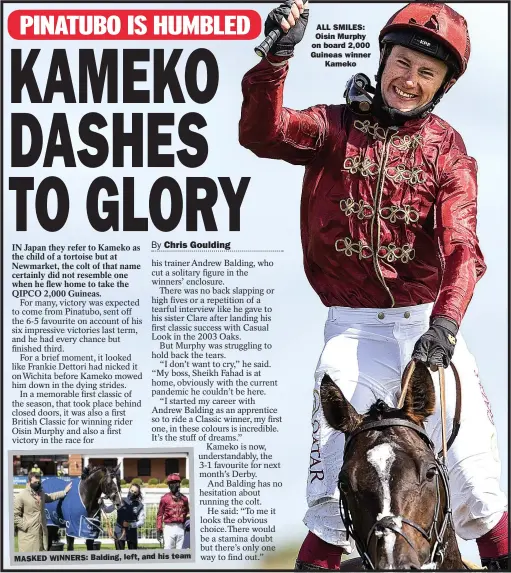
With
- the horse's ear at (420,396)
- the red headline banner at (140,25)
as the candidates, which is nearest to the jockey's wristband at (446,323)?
the horse's ear at (420,396)

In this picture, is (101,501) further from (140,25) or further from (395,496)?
(140,25)

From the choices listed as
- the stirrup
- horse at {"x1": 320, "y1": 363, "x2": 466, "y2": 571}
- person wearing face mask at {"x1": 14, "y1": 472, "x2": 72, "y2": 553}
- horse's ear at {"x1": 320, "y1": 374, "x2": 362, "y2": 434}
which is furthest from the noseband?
Result: person wearing face mask at {"x1": 14, "y1": 472, "x2": 72, "y2": 553}

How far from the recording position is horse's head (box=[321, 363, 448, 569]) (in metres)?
5.10

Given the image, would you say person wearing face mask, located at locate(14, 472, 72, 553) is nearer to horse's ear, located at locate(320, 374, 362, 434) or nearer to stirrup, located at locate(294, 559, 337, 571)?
stirrup, located at locate(294, 559, 337, 571)

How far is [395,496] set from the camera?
5.14 m

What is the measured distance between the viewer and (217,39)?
24.9ft

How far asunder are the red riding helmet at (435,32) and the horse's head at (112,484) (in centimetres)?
330

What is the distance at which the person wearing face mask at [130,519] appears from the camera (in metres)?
7.36

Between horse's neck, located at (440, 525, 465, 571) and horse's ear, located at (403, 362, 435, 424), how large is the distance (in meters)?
0.58

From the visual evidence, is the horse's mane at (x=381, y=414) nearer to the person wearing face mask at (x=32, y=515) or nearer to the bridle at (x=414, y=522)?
the bridle at (x=414, y=522)

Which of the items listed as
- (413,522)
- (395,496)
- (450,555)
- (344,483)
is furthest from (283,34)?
(450,555)

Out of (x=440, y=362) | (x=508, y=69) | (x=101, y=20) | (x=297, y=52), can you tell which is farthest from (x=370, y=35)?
(x=440, y=362)

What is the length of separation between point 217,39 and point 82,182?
52.4 inches

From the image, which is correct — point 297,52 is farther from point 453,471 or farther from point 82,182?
point 453,471
